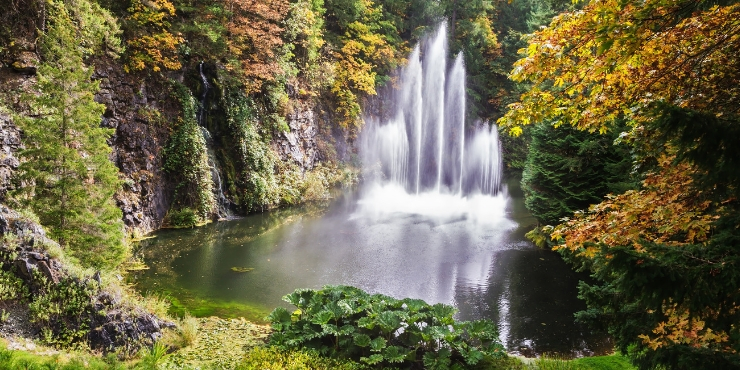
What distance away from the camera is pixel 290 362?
222 inches

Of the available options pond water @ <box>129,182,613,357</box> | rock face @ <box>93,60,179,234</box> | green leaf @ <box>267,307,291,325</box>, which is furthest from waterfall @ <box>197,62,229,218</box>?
green leaf @ <box>267,307,291,325</box>

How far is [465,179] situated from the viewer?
1156 inches

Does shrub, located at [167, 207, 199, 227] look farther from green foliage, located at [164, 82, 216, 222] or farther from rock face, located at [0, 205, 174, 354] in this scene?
rock face, located at [0, 205, 174, 354]

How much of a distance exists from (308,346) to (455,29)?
98.1ft

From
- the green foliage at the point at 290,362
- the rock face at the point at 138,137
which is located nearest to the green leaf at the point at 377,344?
the green foliage at the point at 290,362

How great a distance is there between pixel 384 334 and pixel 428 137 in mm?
23725

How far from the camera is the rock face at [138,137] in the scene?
13172 mm

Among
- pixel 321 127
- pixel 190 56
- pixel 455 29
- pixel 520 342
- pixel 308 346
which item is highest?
pixel 455 29

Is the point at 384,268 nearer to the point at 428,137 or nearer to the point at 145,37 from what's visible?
the point at 145,37

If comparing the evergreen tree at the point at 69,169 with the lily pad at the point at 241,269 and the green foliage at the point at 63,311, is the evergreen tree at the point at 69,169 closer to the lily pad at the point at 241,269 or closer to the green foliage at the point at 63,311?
the green foliage at the point at 63,311

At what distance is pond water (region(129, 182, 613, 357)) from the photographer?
8609mm

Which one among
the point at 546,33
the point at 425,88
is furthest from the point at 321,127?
the point at 546,33

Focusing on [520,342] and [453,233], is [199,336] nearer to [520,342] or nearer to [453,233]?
[520,342]

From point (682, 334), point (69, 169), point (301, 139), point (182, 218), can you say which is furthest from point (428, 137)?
point (682, 334)
